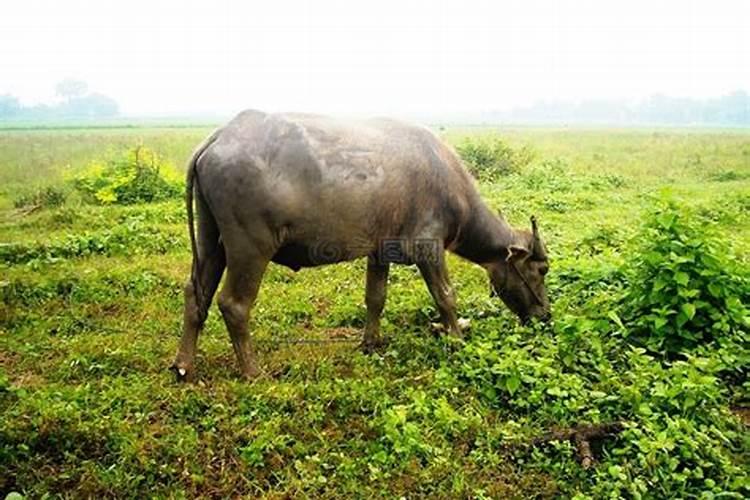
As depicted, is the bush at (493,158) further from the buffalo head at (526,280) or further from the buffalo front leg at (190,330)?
the buffalo front leg at (190,330)

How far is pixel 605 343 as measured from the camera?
4.55 m

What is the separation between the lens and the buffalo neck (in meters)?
5.30

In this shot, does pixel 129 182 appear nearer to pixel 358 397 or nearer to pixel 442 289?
pixel 442 289

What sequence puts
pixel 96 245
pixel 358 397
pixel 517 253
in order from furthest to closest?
pixel 96 245 < pixel 517 253 < pixel 358 397

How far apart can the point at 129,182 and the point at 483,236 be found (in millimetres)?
8544

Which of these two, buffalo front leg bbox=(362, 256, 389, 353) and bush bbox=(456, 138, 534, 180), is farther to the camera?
bush bbox=(456, 138, 534, 180)

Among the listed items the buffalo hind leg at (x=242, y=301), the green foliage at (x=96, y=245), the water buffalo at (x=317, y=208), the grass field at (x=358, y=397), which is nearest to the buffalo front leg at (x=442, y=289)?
the water buffalo at (x=317, y=208)

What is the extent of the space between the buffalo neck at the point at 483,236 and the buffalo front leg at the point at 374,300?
0.73 metres

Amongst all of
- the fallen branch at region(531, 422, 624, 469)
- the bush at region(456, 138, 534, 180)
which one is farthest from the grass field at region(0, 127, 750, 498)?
the bush at region(456, 138, 534, 180)

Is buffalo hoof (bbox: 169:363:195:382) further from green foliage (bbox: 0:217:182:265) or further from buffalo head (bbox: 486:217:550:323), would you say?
green foliage (bbox: 0:217:182:265)

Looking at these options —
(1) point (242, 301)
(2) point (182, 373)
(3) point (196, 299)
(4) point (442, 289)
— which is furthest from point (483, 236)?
(2) point (182, 373)

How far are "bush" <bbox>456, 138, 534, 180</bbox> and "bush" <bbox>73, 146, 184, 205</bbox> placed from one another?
776 centimetres

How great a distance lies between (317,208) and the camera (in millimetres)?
4344

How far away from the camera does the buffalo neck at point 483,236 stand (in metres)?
5.30
